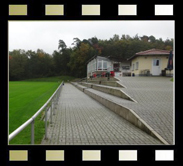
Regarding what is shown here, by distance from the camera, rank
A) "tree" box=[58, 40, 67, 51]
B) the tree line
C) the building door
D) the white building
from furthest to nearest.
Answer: "tree" box=[58, 40, 67, 51]
the white building
the tree line
the building door

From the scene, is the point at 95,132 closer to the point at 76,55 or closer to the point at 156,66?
the point at 156,66

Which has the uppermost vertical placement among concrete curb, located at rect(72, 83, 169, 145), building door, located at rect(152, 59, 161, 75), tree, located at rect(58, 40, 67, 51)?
tree, located at rect(58, 40, 67, 51)

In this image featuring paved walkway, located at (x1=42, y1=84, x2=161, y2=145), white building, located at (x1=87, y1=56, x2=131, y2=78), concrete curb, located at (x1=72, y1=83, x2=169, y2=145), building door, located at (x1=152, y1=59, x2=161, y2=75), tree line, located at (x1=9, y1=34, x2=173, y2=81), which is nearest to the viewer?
paved walkway, located at (x1=42, y1=84, x2=161, y2=145)

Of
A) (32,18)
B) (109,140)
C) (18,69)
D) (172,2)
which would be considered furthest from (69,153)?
(18,69)

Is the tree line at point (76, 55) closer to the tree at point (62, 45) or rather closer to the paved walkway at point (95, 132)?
the tree at point (62, 45)

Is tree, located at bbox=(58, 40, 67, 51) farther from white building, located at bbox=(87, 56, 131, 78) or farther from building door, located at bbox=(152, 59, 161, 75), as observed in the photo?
building door, located at bbox=(152, 59, 161, 75)

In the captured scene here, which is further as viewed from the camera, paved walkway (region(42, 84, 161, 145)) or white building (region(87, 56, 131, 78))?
white building (region(87, 56, 131, 78))

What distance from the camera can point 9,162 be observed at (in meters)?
2.71

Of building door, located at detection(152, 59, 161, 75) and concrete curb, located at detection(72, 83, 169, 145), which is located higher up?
building door, located at detection(152, 59, 161, 75)

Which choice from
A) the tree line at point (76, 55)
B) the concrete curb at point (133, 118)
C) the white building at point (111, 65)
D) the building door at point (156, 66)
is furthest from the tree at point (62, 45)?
the concrete curb at point (133, 118)

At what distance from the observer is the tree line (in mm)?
32469

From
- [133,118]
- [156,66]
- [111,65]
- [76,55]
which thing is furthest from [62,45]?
[133,118]

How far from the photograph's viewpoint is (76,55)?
55.5m

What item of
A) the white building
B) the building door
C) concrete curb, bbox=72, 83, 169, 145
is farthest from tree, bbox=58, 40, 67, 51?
concrete curb, bbox=72, 83, 169, 145
